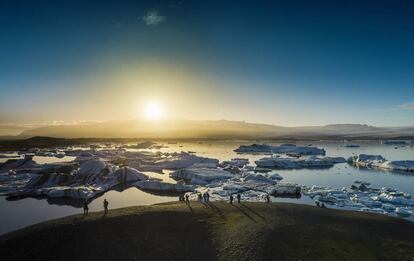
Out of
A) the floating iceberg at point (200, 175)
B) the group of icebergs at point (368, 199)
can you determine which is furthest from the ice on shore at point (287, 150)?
→ the group of icebergs at point (368, 199)

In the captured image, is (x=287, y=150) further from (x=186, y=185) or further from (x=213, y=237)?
(x=213, y=237)

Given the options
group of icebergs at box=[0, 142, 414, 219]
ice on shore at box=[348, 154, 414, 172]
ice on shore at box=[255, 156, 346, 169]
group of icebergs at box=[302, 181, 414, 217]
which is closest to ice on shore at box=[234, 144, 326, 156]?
ice on shore at box=[348, 154, 414, 172]

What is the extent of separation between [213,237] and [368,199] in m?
30.9

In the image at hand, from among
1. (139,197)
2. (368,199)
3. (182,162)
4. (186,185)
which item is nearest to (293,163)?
(182,162)

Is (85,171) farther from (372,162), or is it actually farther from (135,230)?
(372,162)

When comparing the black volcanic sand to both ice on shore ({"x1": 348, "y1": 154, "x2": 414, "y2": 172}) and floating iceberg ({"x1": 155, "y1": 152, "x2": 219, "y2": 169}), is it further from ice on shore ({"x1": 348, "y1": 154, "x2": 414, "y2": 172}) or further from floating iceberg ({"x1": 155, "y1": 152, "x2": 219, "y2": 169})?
ice on shore ({"x1": 348, "y1": 154, "x2": 414, "y2": 172})

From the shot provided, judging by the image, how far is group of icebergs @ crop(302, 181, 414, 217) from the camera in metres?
44.2

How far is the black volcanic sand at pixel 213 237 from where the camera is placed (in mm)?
26625

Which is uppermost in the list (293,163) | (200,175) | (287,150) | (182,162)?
(182,162)

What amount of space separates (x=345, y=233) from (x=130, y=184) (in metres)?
44.5

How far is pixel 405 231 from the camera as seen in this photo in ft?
109

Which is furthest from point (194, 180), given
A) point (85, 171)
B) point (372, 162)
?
point (372, 162)

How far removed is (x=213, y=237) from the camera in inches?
1180

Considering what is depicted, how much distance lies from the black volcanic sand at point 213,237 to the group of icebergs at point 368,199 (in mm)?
7007
